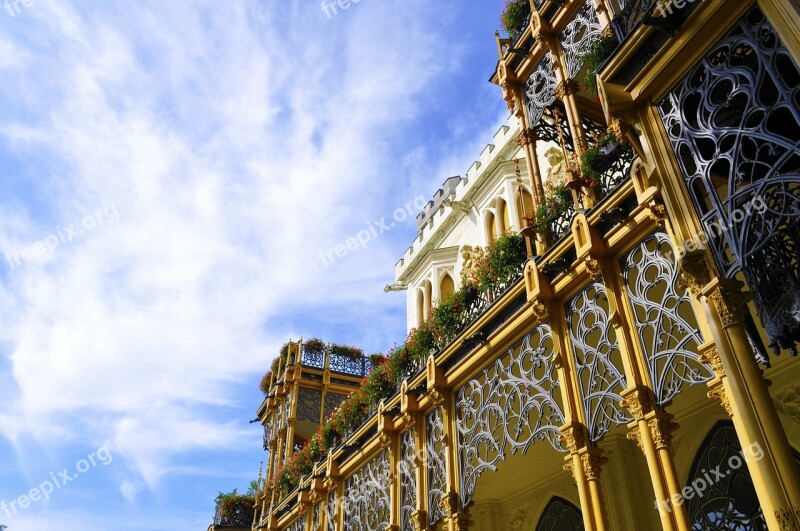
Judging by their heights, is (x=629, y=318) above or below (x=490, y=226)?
below

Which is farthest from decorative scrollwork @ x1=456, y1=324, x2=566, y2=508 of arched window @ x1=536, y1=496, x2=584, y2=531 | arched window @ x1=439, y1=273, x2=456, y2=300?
arched window @ x1=439, y1=273, x2=456, y2=300

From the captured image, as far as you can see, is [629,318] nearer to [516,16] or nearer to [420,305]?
[516,16]

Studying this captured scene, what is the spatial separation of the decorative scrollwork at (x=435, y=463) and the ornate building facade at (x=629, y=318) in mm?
46

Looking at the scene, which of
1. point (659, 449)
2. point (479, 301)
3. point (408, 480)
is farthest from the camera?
point (408, 480)

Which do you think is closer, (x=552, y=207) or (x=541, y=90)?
(x=552, y=207)

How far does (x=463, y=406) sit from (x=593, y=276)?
13.3 ft

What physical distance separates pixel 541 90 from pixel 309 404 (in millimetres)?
18330

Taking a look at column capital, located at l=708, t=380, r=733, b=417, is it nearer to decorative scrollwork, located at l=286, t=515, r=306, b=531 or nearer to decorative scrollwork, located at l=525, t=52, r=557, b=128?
decorative scrollwork, located at l=525, t=52, r=557, b=128

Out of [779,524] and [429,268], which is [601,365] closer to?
[779,524]

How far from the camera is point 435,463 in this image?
39.4 ft

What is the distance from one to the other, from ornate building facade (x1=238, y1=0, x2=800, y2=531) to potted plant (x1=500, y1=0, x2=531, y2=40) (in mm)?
111

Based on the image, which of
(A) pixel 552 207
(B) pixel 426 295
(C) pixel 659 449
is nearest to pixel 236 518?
(B) pixel 426 295

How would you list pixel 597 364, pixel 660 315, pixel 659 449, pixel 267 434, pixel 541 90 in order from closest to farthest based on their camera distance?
pixel 659 449, pixel 660 315, pixel 597 364, pixel 541 90, pixel 267 434

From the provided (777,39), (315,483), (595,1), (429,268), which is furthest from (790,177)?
(429,268)
